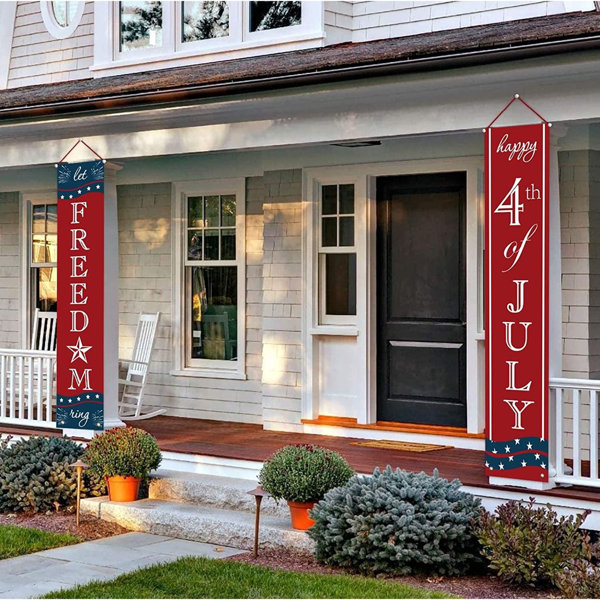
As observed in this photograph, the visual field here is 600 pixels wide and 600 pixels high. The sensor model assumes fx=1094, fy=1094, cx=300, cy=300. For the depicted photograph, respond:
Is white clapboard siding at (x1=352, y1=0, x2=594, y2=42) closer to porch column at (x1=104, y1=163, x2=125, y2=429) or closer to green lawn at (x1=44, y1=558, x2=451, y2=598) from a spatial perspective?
porch column at (x1=104, y1=163, x2=125, y2=429)

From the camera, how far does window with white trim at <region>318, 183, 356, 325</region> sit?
1038 centimetres

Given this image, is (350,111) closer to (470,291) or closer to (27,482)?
(470,291)

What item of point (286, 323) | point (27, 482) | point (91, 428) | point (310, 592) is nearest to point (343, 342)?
point (286, 323)

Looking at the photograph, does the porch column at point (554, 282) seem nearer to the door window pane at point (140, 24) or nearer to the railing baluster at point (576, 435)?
the railing baluster at point (576, 435)

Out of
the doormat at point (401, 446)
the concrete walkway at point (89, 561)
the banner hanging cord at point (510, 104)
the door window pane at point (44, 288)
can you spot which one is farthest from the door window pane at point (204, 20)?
the concrete walkway at point (89, 561)

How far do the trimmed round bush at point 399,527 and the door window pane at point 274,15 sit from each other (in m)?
4.96

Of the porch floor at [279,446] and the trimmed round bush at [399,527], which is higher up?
the porch floor at [279,446]

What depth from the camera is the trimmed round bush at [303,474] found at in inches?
298

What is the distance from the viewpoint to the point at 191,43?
10992 millimetres

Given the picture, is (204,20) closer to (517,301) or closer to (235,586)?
(517,301)

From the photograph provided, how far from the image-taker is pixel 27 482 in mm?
8977

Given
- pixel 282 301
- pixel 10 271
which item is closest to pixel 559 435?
pixel 282 301

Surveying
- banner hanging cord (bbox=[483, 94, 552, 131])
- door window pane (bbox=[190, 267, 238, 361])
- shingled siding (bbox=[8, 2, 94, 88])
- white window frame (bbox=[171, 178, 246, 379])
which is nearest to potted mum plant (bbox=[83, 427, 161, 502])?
white window frame (bbox=[171, 178, 246, 379])

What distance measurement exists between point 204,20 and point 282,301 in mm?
2931
